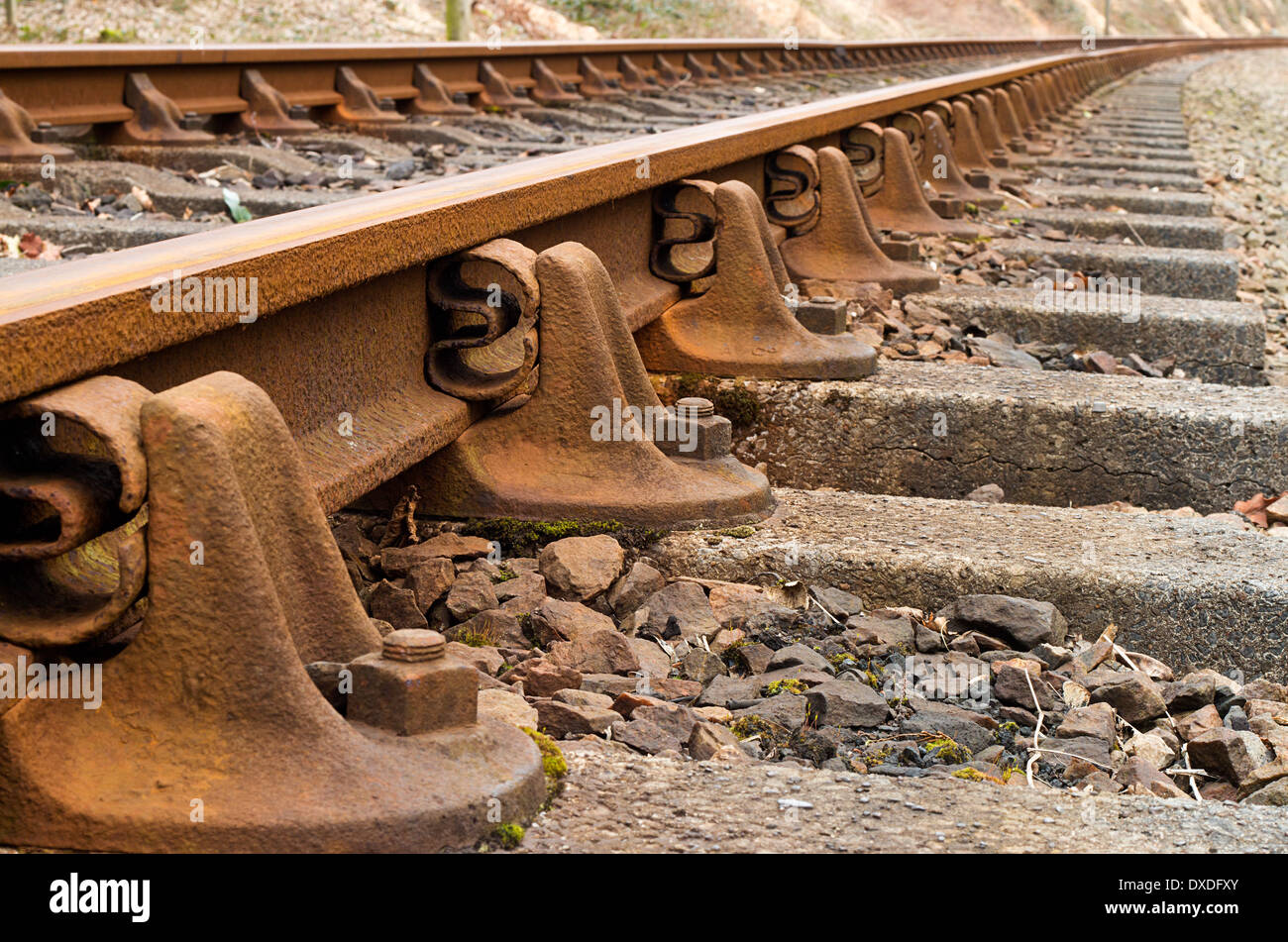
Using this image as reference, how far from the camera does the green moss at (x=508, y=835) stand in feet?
5.43

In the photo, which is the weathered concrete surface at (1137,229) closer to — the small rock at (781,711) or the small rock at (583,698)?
the small rock at (781,711)

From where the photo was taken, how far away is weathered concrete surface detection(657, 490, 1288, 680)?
8.95ft

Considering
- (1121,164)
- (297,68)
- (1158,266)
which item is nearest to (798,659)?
(1158,266)

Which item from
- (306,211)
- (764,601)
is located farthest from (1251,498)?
(306,211)

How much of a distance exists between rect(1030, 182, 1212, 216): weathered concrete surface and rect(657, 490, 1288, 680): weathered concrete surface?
637 centimetres

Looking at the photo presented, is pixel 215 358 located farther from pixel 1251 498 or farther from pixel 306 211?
pixel 1251 498

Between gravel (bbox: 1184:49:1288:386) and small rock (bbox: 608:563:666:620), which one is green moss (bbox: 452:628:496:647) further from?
gravel (bbox: 1184:49:1288:386)

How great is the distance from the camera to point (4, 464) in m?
1.65

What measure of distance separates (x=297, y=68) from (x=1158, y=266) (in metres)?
4.98

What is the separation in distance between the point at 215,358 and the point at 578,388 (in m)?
0.99

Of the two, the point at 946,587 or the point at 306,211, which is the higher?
the point at 306,211

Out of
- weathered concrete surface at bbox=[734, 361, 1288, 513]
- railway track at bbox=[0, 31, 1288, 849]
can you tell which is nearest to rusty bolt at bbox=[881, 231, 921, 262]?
railway track at bbox=[0, 31, 1288, 849]

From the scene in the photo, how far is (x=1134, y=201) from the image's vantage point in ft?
29.7

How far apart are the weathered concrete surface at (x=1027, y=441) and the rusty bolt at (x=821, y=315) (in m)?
0.42
